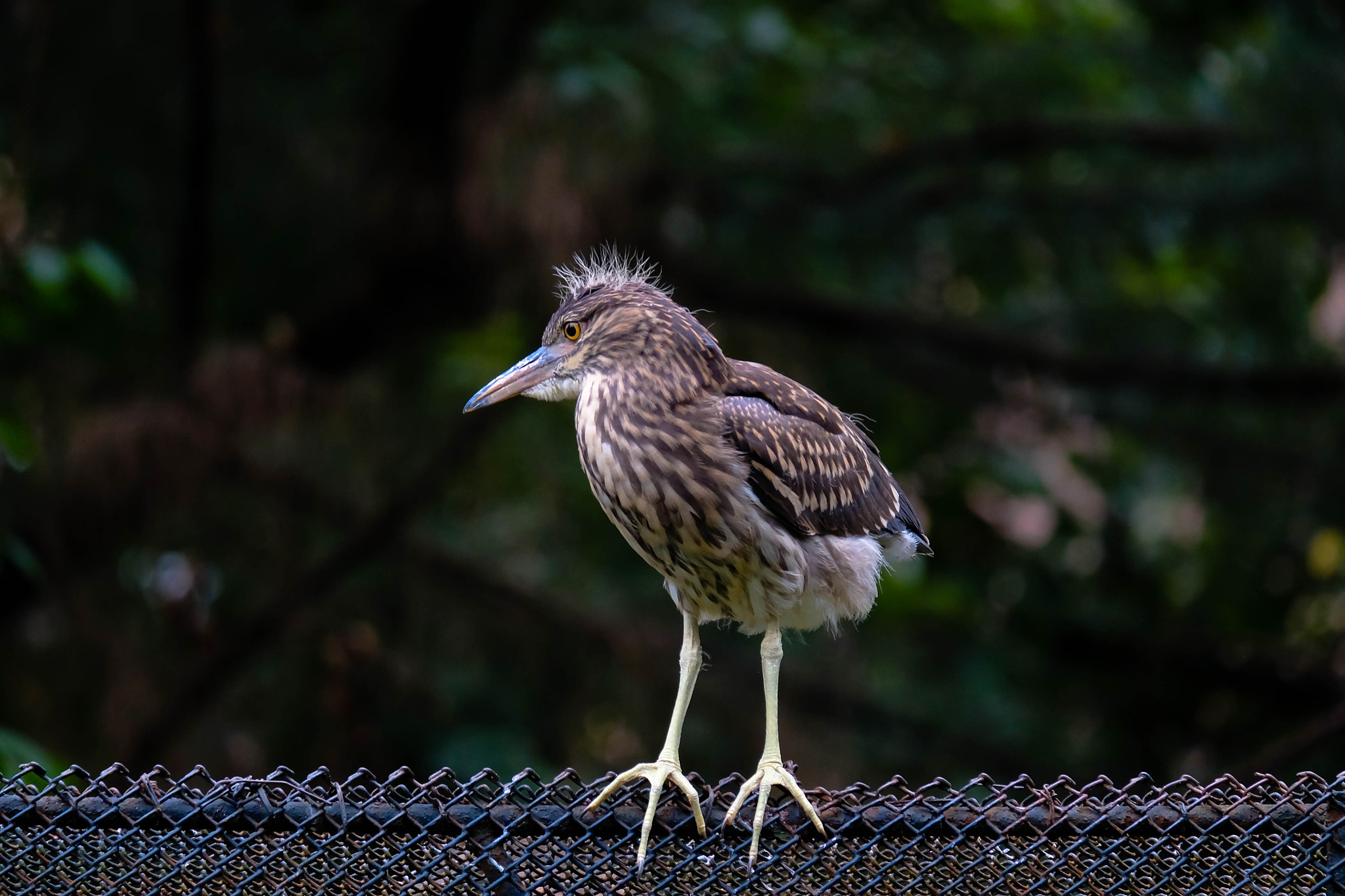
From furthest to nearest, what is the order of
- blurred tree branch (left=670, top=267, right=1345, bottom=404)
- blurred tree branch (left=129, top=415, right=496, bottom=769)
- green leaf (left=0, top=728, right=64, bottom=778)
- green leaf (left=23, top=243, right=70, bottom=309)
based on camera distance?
blurred tree branch (left=670, top=267, right=1345, bottom=404) < blurred tree branch (left=129, top=415, right=496, bottom=769) < green leaf (left=23, top=243, right=70, bottom=309) < green leaf (left=0, top=728, right=64, bottom=778)

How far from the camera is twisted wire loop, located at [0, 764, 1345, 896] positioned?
2160mm

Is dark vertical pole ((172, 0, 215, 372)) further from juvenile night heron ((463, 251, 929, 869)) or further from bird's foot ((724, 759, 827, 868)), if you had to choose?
bird's foot ((724, 759, 827, 868))

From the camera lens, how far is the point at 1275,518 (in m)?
6.32

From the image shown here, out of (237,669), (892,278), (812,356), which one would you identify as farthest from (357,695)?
(892,278)

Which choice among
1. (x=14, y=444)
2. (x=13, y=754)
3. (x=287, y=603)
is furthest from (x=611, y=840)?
(x=287, y=603)

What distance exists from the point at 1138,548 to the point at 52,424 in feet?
18.4

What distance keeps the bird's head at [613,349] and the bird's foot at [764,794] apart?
0.83 meters

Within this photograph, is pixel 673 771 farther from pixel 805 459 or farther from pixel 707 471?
pixel 805 459

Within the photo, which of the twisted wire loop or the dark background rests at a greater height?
the dark background

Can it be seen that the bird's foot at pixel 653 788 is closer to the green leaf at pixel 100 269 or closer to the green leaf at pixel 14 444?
the green leaf at pixel 14 444

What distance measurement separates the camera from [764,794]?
2490 mm

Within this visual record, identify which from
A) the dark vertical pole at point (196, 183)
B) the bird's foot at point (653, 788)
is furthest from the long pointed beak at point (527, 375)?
the dark vertical pole at point (196, 183)

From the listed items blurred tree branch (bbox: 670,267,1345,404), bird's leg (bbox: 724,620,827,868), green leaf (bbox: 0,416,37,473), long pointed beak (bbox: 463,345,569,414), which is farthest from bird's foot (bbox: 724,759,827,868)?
blurred tree branch (bbox: 670,267,1345,404)

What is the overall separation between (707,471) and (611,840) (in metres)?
0.83
